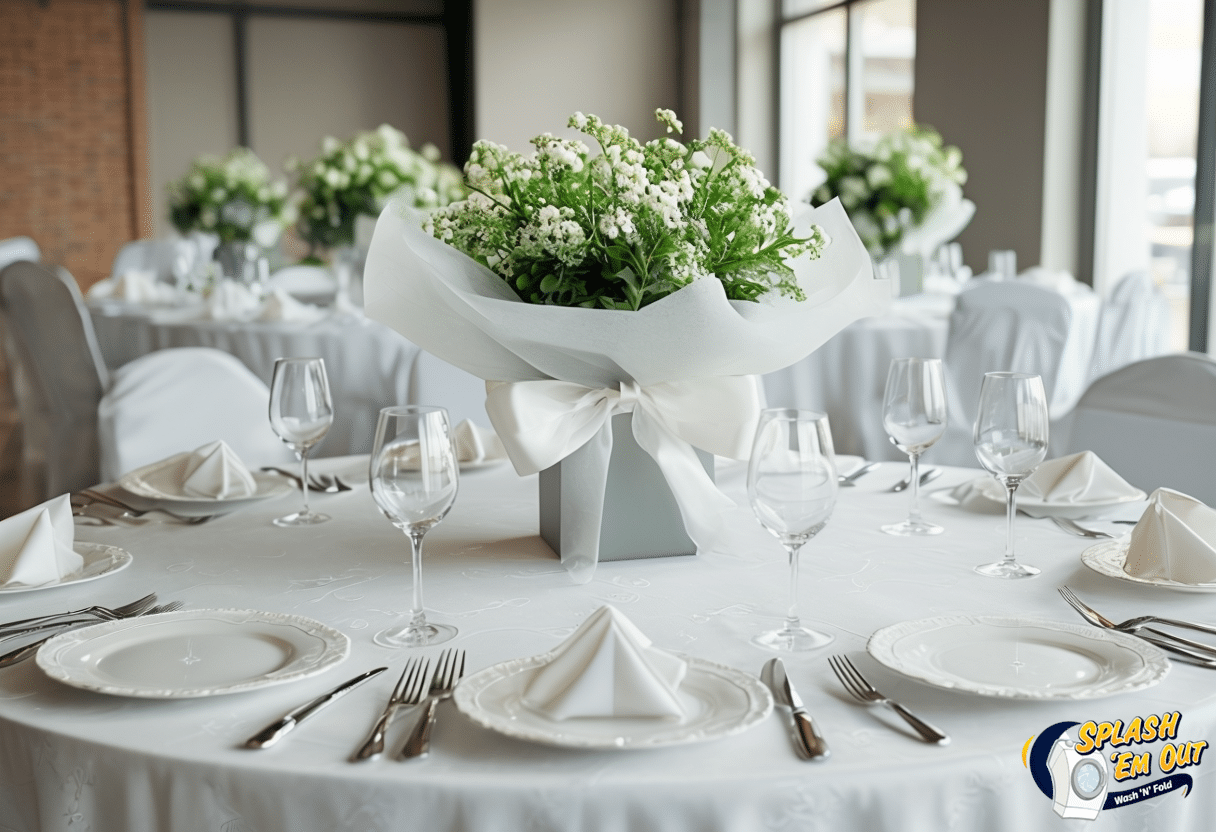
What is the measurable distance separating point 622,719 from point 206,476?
41.1 inches

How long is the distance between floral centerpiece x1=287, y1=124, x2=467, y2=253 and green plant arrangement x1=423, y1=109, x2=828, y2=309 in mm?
3443

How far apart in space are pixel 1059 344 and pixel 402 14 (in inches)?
336

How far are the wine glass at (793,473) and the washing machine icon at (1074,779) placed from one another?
276mm

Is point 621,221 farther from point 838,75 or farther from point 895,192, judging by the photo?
point 838,75

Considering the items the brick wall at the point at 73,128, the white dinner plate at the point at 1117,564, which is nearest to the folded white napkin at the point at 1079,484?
the white dinner plate at the point at 1117,564

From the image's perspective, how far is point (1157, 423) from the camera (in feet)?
6.85

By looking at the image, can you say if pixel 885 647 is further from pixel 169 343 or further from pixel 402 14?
pixel 402 14

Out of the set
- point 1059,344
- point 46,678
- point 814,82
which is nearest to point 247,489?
point 46,678

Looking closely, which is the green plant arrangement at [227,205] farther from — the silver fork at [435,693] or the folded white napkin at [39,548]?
the silver fork at [435,693]

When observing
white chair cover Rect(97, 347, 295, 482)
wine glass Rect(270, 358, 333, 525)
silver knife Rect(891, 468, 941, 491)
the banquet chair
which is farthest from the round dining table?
white chair cover Rect(97, 347, 295, 482)

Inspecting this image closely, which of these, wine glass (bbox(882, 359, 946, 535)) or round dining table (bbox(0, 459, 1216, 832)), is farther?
wine glass (bbox(882, 359, 946, 535))

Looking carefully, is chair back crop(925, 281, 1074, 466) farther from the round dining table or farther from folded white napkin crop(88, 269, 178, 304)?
folded white napkin crop(88, 269, 178, 304)

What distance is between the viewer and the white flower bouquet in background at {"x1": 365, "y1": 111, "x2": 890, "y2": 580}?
1.28 metres

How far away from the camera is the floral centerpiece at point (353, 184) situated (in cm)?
479
